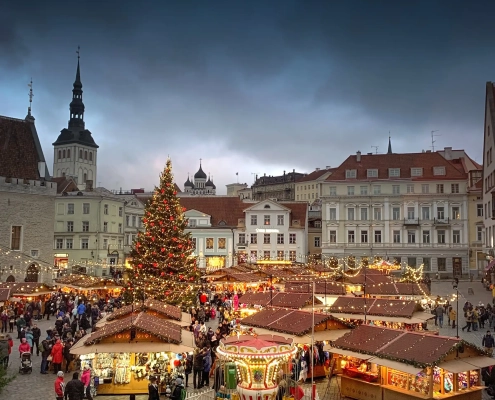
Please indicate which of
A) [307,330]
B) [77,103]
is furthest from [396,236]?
[77,103]

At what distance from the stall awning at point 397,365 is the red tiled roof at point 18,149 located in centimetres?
3613

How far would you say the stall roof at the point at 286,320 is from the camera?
1758 centimetres

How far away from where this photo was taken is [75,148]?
111000 millimetres

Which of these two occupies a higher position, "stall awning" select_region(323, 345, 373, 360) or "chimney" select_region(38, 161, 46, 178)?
"chimney" select_region(38, 161, 46, 178)

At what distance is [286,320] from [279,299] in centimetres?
540

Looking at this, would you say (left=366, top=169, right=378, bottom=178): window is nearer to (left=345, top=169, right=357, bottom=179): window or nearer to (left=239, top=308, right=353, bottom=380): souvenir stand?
(left=345, top=169, right=357, bottom=179): window

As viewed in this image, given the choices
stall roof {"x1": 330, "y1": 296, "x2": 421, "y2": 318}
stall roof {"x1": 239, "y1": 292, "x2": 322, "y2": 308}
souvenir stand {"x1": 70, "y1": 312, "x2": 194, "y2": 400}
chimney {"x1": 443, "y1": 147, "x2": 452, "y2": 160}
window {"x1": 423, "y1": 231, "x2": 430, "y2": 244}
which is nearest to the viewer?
souvenir stand {"x1": 70, "y1": 312, "x2": 194, "y2": 400}

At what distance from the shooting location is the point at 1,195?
41.0 m

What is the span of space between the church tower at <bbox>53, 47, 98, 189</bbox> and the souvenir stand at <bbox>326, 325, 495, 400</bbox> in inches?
3980

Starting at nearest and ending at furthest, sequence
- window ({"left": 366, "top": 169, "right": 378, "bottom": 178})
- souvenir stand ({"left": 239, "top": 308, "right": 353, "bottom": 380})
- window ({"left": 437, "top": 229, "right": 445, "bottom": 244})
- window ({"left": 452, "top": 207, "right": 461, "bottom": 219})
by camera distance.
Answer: souvenir stand ({"left": 239, "top": 308, "right": 353, "bottom": 380})
window ({"left": 452, "top": 207, "right": 461, "bottom": 219})
window ({"left": 437, "top": 229, "right": 445, "bottom": 244})
window ({"left": 366, "top": 169, "right": 378, "bottom": 178})

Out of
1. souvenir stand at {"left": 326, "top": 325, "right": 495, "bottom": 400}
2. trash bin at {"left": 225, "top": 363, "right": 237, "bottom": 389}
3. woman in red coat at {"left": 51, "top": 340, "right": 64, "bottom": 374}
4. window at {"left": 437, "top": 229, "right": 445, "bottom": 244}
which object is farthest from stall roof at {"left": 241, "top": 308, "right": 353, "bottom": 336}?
window at {"left": 437, "top": 229, "right": 445, "bottom": 244}

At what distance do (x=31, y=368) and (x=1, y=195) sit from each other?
26.7 m

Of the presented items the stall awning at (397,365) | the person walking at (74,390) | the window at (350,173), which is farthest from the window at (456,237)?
the person walking at (74,390)

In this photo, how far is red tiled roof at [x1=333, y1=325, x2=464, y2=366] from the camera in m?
13.2
